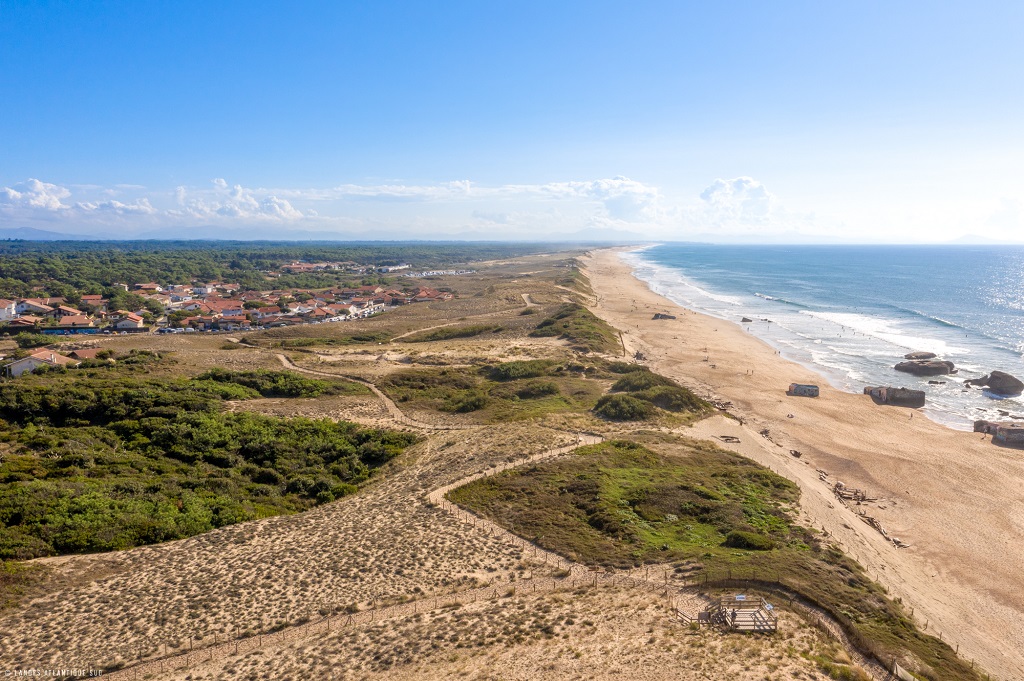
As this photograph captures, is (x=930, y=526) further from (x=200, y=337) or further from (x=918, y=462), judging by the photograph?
(x=200, y=337)

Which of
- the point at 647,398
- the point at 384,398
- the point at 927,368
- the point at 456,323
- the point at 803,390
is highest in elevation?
the point at 456,323

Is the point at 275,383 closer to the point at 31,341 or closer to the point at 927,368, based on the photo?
the point at 31,341

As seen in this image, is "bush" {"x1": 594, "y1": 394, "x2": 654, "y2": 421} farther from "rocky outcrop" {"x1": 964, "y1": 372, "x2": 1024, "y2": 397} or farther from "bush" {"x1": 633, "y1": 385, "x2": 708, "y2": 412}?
"rocky outcrop" {"x1": 964, "y1": 372, "x2": 1024, "y2": 397}

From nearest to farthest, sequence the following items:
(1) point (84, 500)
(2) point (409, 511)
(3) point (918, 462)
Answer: (1) point (84, 500), (2) point (409, 511), (3) point (918, 462)

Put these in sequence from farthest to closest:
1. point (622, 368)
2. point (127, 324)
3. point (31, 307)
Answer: point (31, 307) < point (127, 324) < point (622, 368)

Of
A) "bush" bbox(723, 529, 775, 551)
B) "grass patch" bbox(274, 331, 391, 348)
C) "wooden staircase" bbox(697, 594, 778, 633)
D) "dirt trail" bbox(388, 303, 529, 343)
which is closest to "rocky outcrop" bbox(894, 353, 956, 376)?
"bush" bbox(723, 529, 775, 551)

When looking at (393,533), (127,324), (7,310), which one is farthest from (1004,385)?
(7,310)

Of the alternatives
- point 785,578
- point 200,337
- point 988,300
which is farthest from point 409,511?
point 988,300
